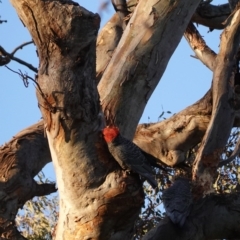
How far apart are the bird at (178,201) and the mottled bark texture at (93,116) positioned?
68 mm

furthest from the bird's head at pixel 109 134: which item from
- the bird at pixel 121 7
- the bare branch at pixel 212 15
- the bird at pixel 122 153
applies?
the bare branch at pixel 212 15

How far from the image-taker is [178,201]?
4.39 metres

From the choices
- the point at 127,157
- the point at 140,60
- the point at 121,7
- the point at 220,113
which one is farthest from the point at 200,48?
the point at 127,157

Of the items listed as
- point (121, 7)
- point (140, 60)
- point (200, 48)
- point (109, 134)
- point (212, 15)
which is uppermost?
point (212, 15)

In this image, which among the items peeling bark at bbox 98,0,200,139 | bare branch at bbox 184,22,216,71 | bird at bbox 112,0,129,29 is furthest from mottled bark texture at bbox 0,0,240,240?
bird at bbox 112,0,129,29

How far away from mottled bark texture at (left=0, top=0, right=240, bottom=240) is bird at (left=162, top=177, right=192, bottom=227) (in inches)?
2.7

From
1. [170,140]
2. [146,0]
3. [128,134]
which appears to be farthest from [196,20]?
[128,134]

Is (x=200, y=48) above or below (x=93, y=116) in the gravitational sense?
above

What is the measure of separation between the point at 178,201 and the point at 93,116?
1292mm

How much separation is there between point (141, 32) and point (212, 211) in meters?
1.28

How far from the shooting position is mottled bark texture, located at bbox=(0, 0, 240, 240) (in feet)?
10.5

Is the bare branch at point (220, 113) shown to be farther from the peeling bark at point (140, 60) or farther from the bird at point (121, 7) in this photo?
the bird at point (121, 7)

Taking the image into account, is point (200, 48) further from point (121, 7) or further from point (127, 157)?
point (127, 157)

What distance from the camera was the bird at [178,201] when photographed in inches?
147
